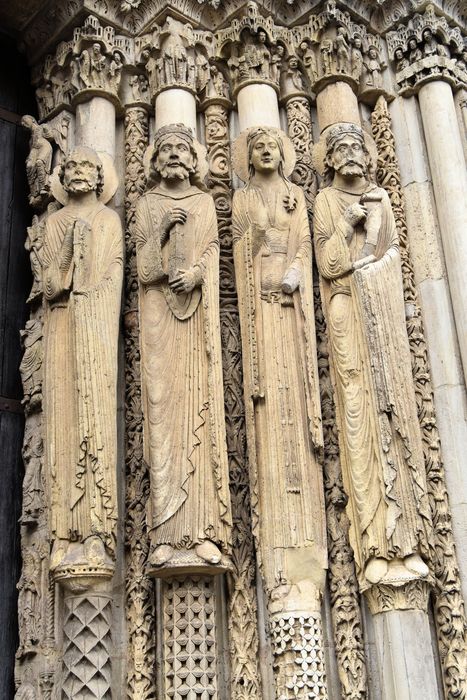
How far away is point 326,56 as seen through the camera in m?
5.53

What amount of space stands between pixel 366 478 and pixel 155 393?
1126 millimetres

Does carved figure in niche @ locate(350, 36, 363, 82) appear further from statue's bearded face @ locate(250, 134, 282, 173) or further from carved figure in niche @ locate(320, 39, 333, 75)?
statue's bearded face @ locate(250, 134, 282, 173)

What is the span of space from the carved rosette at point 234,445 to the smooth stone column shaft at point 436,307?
3.54 feet

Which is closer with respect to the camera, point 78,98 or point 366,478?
point 366,478

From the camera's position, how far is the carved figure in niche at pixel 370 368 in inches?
165

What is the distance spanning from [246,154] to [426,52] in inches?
59.9

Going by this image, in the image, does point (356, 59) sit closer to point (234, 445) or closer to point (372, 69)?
point (372, 69)

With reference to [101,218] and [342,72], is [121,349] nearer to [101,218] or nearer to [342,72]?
[101,218]

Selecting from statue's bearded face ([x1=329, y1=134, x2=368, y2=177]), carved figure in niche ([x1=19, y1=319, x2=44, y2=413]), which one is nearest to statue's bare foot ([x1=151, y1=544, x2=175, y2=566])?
carved figure in niche ([x1=19, y1=319, x2=44, y2=413])

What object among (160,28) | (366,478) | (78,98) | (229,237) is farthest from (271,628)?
(160,28)

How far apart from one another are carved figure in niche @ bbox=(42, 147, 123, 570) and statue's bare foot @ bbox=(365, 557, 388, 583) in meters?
1.22

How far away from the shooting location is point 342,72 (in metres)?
5.48

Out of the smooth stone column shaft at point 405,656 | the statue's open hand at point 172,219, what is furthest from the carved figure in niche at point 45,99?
the smooth stone column shaft at point 405,656

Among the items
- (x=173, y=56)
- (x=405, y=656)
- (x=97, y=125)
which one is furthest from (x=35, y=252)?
(x=405, y=656)
